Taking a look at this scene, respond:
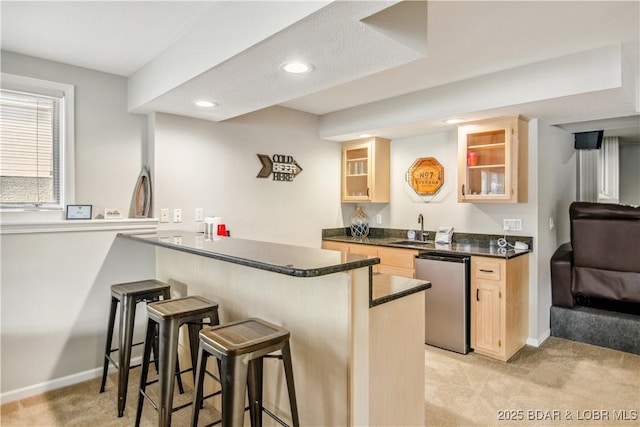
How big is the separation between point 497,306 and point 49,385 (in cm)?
353

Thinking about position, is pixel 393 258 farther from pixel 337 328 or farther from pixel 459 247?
pixel 337 328

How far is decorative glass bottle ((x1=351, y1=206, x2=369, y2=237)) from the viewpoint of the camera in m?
4.83

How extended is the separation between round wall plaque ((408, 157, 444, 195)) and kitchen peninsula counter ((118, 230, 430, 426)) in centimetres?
236

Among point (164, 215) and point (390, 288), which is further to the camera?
point (164, 215)

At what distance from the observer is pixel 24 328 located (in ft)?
8.64

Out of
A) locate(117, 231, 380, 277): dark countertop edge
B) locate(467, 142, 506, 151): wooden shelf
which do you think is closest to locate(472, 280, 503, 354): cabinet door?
locate(467, 142, 506, 151): wooden shelf

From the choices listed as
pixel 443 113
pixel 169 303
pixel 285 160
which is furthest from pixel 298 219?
pixel 169 303

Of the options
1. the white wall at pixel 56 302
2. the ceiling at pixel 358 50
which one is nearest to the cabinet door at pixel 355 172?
the ceiling at pixel 358 50

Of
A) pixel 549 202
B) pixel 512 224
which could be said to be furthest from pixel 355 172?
pixel 549 202

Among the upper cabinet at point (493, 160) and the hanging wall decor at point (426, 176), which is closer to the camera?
the upper cabinet at point (493, 160)

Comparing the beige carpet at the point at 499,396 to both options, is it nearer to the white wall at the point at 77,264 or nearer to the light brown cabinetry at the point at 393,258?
the white wall at the point at 77,264

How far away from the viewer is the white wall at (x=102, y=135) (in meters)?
2.92

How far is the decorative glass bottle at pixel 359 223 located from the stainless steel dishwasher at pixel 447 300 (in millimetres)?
1313

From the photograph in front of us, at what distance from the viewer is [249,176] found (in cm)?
381
